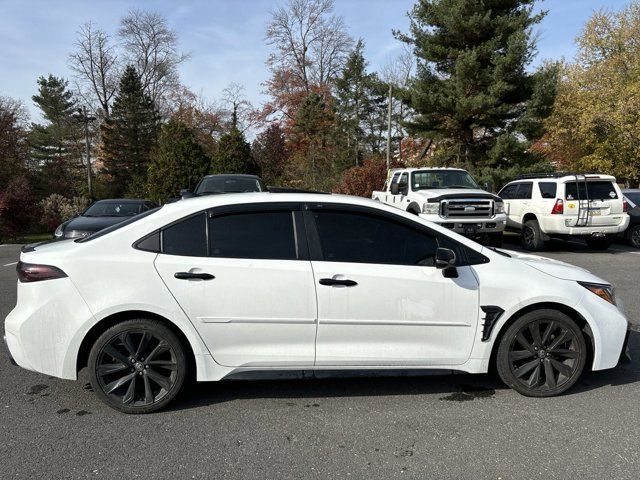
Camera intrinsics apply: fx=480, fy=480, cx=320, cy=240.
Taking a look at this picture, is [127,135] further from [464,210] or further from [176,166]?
[464,210]

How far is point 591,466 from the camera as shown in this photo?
2.84 meters

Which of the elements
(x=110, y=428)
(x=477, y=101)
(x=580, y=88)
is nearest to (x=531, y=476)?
(x=110, y=428)

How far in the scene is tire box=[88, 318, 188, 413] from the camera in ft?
11.3

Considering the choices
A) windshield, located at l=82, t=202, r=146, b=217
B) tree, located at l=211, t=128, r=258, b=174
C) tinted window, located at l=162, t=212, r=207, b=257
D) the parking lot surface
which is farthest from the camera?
tree, located at l=211, t=128, r=258, b=174

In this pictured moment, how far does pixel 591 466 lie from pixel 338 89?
40.9 meters

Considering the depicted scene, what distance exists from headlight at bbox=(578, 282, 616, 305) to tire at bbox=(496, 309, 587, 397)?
0.32m

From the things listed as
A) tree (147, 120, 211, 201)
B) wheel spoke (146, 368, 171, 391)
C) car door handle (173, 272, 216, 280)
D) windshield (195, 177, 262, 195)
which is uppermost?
tree (147, 120, 211, 201)

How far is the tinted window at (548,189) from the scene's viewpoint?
11683 mm

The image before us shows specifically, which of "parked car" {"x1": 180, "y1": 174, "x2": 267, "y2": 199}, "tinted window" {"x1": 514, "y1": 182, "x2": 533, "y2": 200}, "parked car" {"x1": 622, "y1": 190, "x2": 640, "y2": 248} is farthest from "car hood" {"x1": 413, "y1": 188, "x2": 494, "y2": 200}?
"parked car" {"x1": 622, "y1": 190, "x2": 640, "y2": 248}

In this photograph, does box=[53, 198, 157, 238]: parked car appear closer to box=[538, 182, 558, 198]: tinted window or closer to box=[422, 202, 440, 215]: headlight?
box=[422, 202, 440, 215]: headlight

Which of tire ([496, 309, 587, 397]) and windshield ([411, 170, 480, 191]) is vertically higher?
windshield ([411, 170, 480, 191])

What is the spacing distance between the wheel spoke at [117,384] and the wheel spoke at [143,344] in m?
0.15

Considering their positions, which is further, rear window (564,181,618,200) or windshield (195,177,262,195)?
windshield (195,177,262,195)

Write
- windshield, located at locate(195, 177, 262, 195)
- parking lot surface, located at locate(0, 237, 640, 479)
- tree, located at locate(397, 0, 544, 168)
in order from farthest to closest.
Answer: tree, located at locate(397, 0, 544, 168) → windshield, located at locate(195, 177, 262, 195) → parking lot surface, located at locate(0, 237, 640, 479)
